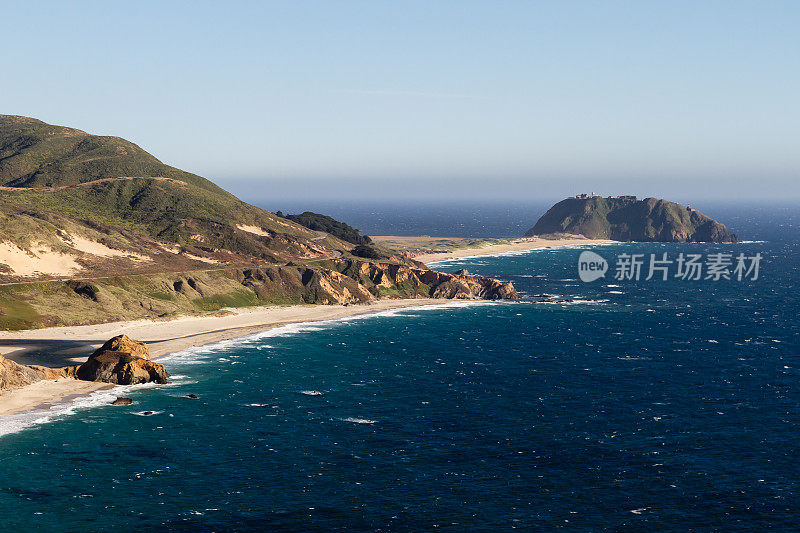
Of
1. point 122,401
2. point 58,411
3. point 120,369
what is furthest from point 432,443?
point 120,369

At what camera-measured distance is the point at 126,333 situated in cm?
13625

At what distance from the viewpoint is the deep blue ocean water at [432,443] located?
6225 cm

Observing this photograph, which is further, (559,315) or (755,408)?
(559,315)

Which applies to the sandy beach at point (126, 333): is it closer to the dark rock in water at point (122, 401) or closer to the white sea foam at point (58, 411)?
the white sea foam at point (58, 411)

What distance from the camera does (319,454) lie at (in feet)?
250

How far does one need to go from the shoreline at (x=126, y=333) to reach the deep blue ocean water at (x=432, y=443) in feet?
18.9

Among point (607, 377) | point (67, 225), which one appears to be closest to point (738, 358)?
point (607, 377)

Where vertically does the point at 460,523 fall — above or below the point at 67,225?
below

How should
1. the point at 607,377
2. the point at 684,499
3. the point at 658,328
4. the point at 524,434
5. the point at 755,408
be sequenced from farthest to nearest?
the point at 658,328 → the point at 607,377 → the point at 755,408 → the point at 524,434 → the point at 684,499

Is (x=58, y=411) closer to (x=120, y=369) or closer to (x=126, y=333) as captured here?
(x=120, y=369)

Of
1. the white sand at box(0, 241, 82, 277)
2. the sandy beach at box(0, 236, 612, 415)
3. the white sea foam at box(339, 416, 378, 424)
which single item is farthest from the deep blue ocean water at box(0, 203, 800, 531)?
the white sand at box(0, 241, 82, 277)

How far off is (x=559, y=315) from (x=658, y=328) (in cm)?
2441

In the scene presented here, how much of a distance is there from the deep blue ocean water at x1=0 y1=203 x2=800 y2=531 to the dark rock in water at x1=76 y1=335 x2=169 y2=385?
318cm

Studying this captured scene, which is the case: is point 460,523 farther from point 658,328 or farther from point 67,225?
point 67,225
